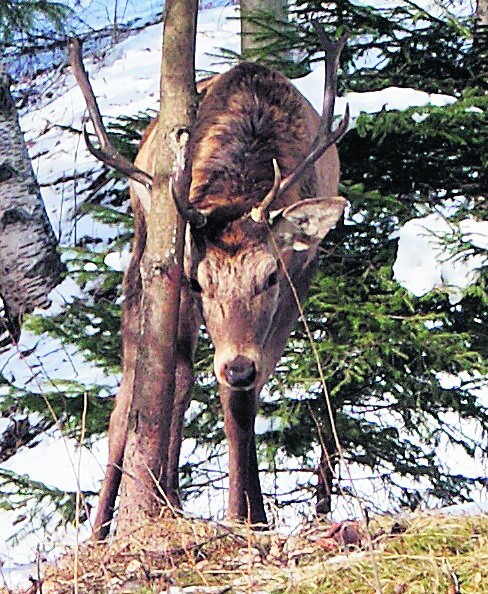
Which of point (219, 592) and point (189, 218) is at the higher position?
Answer: point (189, 218)

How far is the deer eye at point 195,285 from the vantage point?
→ 539cm

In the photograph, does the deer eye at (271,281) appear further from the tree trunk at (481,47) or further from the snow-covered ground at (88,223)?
the tree trunk at (481,47)

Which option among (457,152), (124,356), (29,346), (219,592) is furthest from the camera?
(29,346)

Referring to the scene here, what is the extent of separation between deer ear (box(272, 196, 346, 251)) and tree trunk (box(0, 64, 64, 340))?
16.7 ft

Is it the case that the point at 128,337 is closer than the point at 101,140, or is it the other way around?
the point at 101,140

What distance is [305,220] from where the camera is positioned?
18.2 feet

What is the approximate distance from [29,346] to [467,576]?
873cm

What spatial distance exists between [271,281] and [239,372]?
1.95ft

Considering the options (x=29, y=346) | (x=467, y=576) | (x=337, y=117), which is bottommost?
(x=467, y=576)

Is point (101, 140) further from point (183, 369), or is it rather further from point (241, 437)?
point (241, 437)

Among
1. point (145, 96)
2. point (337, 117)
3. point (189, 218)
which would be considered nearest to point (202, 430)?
point (337, 117)

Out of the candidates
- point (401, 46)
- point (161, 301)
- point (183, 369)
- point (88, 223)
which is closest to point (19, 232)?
point (88, 223)

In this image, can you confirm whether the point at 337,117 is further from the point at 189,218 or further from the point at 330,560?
the point at 330,560

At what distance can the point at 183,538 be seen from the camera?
373cm
